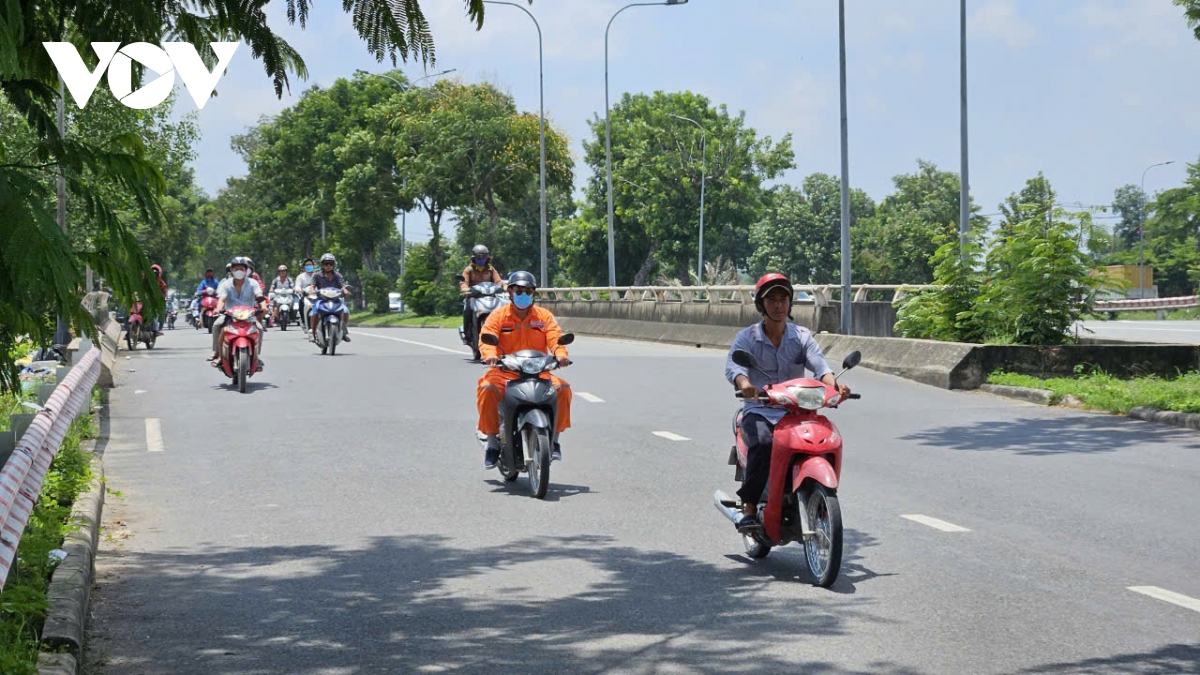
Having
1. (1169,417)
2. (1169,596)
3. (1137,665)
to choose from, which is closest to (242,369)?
(1169,417)

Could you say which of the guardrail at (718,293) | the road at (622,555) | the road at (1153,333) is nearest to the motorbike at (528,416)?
the road at (622,555)

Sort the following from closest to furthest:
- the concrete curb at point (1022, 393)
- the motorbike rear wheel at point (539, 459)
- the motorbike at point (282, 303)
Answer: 1. the motorbike rear wheel at point (539, 459)
2. the concrete curb at point (1022, 393)
3. the motorbike at point (282, 303)

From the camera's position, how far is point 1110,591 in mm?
7211

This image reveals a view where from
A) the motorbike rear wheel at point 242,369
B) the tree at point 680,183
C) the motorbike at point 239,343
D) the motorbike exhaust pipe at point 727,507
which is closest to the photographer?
the motorbike exhaust pipe at point 727,507

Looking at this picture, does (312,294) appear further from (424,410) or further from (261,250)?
(261,250)

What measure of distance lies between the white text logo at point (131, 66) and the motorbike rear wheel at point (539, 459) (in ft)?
16.7

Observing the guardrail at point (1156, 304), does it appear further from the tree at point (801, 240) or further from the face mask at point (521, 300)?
the tree at point (801, 240)

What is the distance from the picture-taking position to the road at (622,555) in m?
6.11

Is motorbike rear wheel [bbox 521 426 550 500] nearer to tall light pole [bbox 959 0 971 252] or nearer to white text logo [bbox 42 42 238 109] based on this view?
white text logo [bbox 42 42 238 109]

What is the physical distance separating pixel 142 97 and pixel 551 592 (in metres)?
3.00

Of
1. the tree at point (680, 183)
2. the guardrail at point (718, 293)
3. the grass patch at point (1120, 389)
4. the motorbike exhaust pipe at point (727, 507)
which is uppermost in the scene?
the tree at point (680, 183)

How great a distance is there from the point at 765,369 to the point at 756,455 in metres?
0.51

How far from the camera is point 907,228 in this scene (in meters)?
103

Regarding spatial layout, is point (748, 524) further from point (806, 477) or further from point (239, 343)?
point (239, 343)
